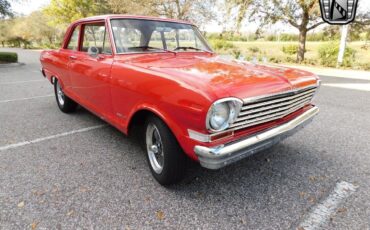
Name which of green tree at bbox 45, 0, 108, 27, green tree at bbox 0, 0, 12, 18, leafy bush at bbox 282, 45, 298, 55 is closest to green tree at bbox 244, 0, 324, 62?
leafy bush at bbox 282, 45, 298, 55

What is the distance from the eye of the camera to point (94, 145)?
3.78m

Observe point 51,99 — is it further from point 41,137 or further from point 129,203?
point 129,203

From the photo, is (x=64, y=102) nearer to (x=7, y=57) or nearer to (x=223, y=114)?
Answer: (x=223, y=114)

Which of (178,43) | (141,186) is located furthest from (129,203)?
(178,43)

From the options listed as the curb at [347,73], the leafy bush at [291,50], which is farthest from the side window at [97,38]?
the leafy bush at [291,50]

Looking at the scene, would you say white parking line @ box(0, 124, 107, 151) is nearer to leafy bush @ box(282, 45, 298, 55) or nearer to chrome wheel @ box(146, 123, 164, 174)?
chrome wheel @ box(146, 123, 164, 174)

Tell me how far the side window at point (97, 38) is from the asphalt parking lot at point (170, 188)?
4.26ft

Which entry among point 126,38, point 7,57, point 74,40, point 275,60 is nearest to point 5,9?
point 7,57

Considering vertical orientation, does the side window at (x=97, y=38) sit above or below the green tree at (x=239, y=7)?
below

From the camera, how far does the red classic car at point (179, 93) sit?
2.17m

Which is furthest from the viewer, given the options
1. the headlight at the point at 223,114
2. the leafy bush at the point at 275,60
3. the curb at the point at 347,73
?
the leafy bush at the point at 275,60

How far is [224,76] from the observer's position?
2469 millimetres

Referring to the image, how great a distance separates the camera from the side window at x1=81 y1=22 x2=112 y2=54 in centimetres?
348

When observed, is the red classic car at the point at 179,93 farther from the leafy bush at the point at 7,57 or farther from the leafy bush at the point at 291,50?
the leafy bush at the point at 291,50
